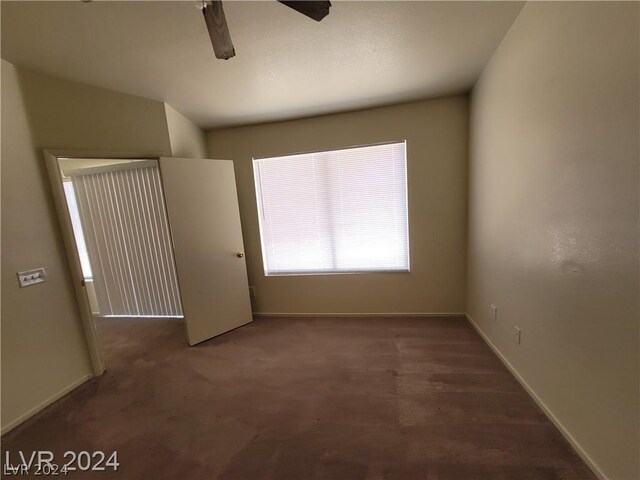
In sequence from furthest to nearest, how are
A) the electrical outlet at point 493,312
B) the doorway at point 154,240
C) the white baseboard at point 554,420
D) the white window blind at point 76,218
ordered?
the white window blind at point 76,218
the doorway at point 154,240
the electrical outlet at point 493,312
the white baseboard at point 554,420

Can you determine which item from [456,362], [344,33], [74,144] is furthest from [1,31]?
[456,362]

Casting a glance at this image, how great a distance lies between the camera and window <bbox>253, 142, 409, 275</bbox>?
2.72m

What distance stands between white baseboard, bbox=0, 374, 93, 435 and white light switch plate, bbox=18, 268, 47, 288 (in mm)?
882

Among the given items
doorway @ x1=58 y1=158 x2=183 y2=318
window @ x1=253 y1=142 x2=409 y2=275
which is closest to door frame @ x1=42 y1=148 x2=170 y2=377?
doorway @ x1=58 y1=158 x2=183 y2=318

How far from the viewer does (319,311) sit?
3.07 m

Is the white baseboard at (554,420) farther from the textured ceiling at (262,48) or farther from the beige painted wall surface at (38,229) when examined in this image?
the beige painted wall surface at (38,229)

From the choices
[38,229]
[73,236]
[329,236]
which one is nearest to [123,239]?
[73,236]

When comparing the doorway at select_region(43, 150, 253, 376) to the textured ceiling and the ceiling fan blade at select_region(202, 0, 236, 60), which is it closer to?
the textured ceiling

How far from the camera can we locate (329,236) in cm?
294

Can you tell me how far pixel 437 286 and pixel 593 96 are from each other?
206cm

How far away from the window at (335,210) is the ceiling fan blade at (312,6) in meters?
1.80

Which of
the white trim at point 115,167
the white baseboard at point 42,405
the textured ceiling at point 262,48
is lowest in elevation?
the white baseboard at point 42,405

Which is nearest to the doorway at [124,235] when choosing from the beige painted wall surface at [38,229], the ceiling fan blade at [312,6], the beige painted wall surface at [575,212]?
the beige painted wall surface at [38,229]

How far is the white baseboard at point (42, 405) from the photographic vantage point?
1.61 m
